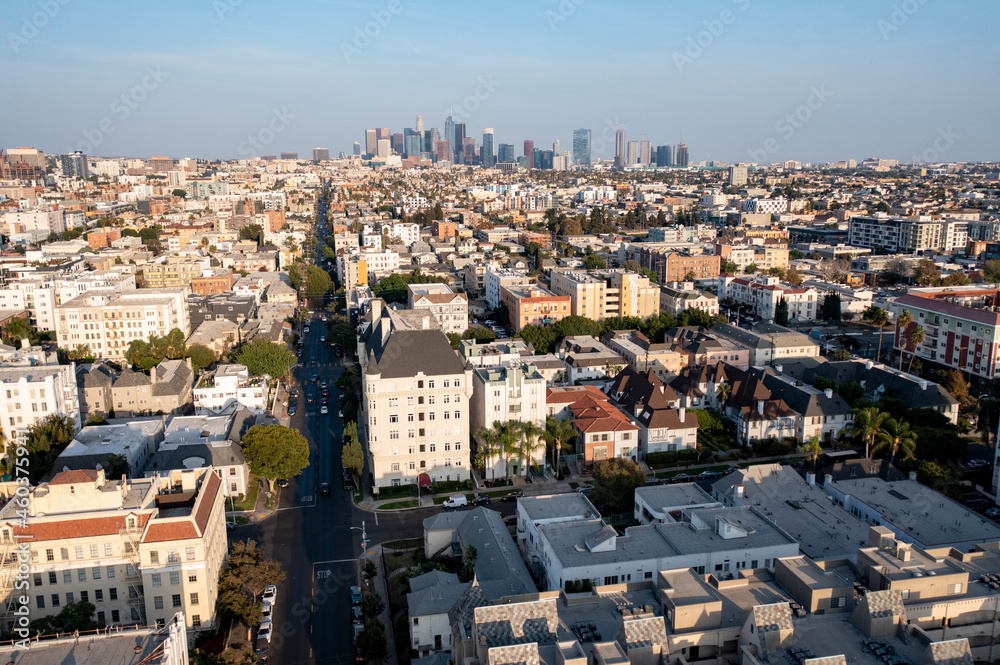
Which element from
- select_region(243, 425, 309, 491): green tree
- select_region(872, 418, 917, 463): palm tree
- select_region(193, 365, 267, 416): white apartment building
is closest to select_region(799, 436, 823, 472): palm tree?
select_region(872, 418, 917, 463): palm tree

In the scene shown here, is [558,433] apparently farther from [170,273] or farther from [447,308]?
[170,273]

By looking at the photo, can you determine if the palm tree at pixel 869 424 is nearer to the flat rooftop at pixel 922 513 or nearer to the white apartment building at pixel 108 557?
the flat rooftop at pixel 922 513

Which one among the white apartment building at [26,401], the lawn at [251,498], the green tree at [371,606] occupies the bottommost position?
the lawn at [251,498]

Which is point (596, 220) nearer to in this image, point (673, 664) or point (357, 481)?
point (357, 481)

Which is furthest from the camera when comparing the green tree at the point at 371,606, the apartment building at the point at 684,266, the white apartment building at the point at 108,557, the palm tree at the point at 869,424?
the apartment building at the point at 684,266

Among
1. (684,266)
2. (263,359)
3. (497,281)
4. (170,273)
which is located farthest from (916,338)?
(170,273)

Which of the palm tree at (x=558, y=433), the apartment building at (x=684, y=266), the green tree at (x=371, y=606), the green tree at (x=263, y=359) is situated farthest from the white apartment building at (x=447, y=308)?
the green tree at (x=371, y=606)

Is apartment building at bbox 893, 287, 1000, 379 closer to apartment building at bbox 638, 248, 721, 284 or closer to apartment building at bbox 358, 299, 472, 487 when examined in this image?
apartment building at bbox 638, 248, 721, 284
